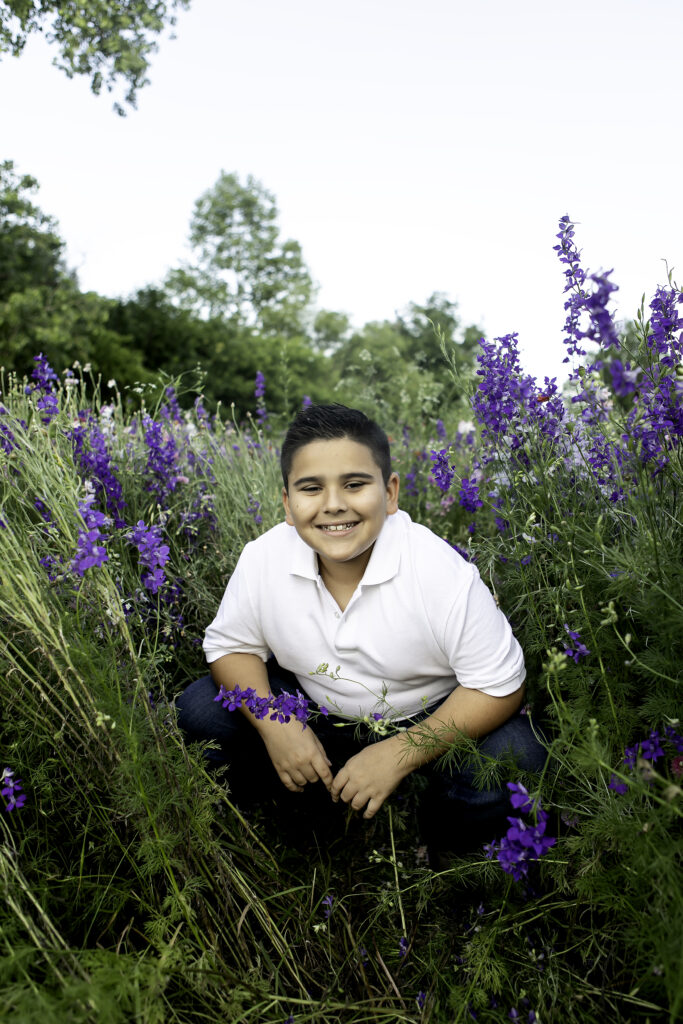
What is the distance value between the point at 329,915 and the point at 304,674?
0.68 meters

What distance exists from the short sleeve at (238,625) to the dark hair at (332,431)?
34 cm

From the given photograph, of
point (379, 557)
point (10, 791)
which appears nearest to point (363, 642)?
point (379, 557)

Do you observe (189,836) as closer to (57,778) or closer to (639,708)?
(57,778)

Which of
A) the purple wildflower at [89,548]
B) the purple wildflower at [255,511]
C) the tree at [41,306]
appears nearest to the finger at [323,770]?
the purple wildflower at [89,548]

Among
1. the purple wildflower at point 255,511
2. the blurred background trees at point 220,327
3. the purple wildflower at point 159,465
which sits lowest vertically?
the purple wildflower at point 255,511

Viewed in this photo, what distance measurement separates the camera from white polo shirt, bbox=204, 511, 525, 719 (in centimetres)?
214

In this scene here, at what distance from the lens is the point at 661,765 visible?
6.30ft

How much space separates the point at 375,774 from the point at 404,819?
61 centimetres

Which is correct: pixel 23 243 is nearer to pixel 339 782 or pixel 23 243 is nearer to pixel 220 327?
pixel 220 327

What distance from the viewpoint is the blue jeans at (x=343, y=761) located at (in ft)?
7.05

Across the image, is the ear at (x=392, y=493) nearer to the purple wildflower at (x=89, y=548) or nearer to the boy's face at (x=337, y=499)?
the boy's face at (x=337, y=499)

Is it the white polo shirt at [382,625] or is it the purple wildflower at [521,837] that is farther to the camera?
the white polo shirt at [382,625]

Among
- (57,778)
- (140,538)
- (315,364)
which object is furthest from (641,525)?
(315,364)

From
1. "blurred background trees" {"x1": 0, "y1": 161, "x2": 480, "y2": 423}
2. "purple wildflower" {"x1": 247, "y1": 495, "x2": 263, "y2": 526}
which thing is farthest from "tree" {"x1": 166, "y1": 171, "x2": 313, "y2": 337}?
"purple wildflower" {"x1": 247, "y1": 495, "x2": 263, "y2": 526}
